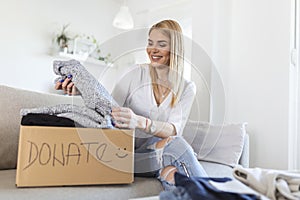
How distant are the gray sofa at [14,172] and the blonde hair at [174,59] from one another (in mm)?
356

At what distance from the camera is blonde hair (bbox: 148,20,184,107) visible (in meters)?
1.25

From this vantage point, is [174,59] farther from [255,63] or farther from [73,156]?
[255,63]

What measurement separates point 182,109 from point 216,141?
46cm

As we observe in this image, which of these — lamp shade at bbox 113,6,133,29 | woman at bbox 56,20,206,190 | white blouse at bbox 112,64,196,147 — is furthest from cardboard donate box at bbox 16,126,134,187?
lamp shade at bbox 113,6,133,29

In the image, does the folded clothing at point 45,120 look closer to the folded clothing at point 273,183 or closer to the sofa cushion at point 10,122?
the sofa cushion at point 10,122

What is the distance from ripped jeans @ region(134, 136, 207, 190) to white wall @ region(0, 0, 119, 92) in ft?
6.54

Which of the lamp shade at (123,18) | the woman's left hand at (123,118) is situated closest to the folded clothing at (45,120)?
the woman's left hand at (123,118)

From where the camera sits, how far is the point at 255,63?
1.85m

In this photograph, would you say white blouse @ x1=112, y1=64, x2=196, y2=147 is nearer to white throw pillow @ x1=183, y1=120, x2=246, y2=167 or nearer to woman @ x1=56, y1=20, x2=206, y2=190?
woman @ x1=56, y1=20, x2=206, y2=190

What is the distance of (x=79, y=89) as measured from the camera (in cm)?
98

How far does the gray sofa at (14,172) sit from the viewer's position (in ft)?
2.55

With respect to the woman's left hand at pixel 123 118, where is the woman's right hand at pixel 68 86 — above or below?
above

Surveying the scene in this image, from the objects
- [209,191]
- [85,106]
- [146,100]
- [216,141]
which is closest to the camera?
[209,191]

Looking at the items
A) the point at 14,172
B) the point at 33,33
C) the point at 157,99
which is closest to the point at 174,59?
the point at 157,99
